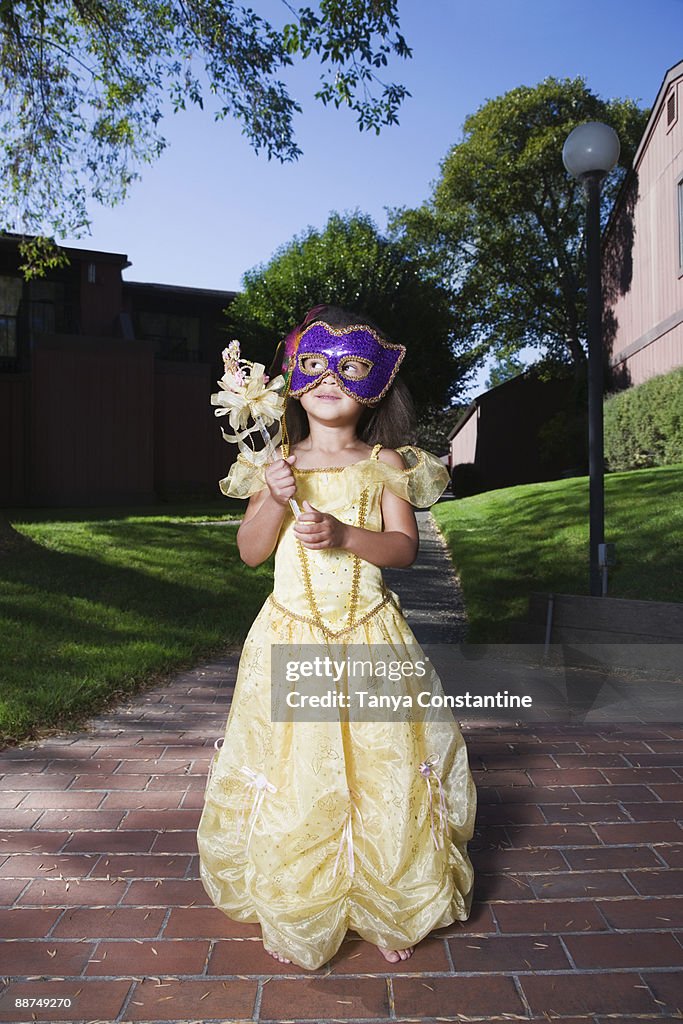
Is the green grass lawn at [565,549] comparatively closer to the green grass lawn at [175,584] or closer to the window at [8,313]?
the green grass lawn at [175,584]

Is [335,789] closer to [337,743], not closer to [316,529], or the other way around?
[337,743]

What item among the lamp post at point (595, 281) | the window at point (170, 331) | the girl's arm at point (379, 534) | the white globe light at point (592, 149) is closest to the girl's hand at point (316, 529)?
the girl's arm at point (379, 534)

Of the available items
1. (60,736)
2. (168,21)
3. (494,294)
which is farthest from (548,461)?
(60,736)

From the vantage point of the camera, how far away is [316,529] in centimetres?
203

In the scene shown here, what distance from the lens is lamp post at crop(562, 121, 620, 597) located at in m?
5.36

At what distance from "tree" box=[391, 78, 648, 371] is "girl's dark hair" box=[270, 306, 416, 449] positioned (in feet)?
74.9

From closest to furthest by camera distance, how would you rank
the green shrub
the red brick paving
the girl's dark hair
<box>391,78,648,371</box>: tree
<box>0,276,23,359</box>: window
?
A: 1. the red brick paving
2. the girl's dark hair
3. the green shrub
4. <box>0,276,23,359</box>: window
5. <box>391,78,648,371</box>: tree

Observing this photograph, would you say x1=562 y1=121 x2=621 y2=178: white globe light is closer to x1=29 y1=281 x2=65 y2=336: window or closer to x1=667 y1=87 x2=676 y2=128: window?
x1=667 y1=87 x2=676 y2=128: window

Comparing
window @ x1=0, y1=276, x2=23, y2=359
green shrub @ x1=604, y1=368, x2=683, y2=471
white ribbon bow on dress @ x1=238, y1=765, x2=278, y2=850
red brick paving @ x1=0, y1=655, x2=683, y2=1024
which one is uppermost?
window @ x1=0, y1=276, x2=23, y2=359

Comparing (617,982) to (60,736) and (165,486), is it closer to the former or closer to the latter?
(60,736)

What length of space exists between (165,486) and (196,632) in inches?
565

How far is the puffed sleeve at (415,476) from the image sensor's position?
2.29 m

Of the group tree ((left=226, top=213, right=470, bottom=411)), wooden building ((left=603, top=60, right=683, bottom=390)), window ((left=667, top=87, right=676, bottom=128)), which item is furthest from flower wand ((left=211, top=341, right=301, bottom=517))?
tree ((left=226, top=213, right=470, bottom=411))

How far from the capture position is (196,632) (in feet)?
20.7
